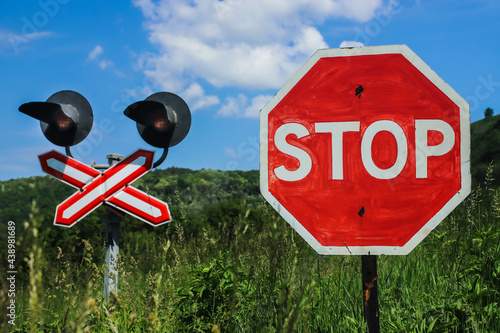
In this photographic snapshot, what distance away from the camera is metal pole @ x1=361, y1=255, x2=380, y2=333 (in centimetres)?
184

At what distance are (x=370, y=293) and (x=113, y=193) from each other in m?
2.34

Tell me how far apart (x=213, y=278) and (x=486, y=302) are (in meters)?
1.84

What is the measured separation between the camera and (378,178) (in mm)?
1850

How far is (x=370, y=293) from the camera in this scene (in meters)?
1.87

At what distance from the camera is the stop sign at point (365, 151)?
182 cm

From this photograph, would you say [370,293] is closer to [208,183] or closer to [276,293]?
[276,293]

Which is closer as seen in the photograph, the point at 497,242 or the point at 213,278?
the point at 213,278

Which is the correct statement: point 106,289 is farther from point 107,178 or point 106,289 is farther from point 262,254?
point 262,254

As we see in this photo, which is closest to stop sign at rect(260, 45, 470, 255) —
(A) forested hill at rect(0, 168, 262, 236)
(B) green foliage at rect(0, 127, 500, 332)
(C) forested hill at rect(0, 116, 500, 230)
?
(B) green foliage at rect(0, 127, 500, 332)

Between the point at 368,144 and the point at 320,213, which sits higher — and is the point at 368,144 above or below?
above

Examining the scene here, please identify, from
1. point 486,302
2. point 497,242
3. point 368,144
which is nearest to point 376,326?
point 368,144

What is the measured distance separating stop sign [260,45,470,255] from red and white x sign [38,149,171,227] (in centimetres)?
179

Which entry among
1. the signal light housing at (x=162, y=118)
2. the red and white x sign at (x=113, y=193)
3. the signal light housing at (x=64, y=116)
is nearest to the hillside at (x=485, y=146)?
the signal light housing at (x=162, y=118)

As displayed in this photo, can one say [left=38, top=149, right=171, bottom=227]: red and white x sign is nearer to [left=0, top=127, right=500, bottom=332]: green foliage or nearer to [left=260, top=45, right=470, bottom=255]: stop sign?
[left=0, top=127, right=500, bottom=332]: green foliage
